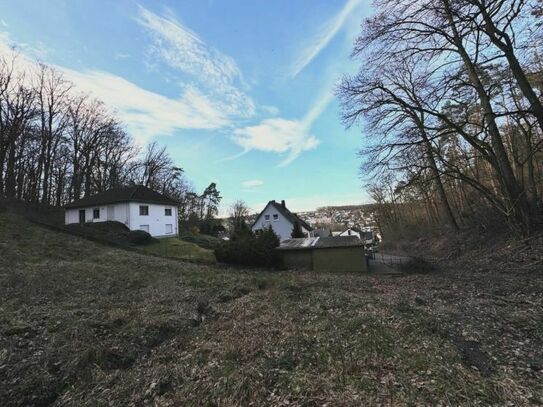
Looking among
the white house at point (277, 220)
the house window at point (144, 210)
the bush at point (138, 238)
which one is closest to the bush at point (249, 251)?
the bush at point (138, 238)

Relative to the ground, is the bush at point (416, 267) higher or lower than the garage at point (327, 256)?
lower

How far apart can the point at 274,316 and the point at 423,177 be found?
37.2 ft

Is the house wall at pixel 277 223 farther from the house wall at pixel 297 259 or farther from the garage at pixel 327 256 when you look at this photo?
the garage at pixel 327 256

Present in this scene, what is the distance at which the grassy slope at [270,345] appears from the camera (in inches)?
139

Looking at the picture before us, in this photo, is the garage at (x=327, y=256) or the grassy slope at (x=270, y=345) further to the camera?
the garage at (x=327, y=256)

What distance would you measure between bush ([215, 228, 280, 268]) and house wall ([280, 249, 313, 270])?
52 centimetres

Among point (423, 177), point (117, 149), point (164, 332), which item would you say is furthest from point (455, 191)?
point (117, 149)

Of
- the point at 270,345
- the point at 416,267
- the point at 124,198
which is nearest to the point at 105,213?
the point at 124,198

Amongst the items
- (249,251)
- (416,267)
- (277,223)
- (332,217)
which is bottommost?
(416,267)

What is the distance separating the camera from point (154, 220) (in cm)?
3098

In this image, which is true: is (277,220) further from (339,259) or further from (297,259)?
(339,259)

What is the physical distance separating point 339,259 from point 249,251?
5050 millimetres

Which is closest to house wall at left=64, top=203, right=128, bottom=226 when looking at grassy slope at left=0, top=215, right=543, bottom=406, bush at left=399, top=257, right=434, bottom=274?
grassy slope at left=0, top=215, right=543, bottom=406

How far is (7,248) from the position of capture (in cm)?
1340
